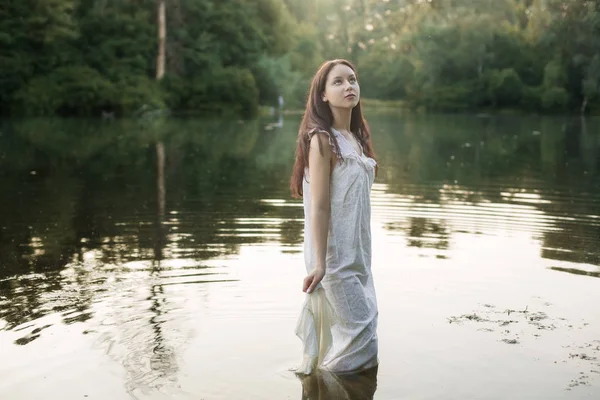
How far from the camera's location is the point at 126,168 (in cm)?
1678

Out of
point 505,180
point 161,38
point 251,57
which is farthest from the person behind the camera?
point 251,57

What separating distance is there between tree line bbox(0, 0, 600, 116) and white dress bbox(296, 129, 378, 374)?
36146mm

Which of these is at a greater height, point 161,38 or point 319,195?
point 161,38

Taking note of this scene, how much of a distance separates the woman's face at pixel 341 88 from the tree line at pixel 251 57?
3601cm

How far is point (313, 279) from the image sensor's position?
15.2 ft

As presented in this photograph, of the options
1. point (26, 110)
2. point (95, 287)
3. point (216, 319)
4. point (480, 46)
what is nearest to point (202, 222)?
point (95, 287)

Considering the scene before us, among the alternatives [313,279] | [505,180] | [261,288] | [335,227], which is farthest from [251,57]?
[313,279]

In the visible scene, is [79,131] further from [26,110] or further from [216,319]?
[216,319]

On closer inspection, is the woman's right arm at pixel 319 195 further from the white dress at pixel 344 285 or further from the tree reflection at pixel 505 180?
the tree reflection at pixel 505 180

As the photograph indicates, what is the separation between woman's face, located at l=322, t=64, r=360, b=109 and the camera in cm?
467

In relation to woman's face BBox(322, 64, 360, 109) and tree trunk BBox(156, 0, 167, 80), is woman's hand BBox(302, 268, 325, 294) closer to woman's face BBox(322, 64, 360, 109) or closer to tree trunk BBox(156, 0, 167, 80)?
woman's face BBox(322, 64, 360, 109)

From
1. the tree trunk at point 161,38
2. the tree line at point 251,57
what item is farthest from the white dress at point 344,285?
the tree trunk at point 161,38

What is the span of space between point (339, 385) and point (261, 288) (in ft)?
7.27

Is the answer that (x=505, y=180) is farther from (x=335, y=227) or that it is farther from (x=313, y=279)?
(x=313, y=279)
